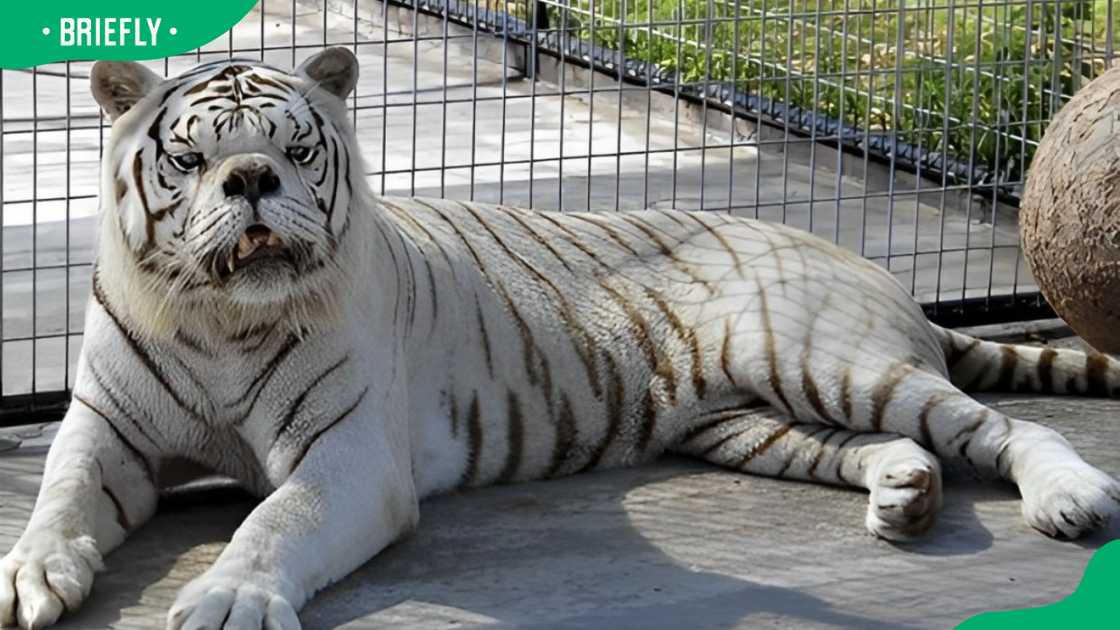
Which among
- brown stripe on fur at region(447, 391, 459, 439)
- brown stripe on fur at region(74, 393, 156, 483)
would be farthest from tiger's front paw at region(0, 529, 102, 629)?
brown stripe on fur at region(447, 391, 459, 439)

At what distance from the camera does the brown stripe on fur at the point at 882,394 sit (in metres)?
4.35

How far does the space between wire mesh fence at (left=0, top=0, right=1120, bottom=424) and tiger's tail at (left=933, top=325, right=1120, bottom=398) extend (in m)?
0.80

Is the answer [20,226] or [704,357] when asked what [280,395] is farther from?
[20,226]

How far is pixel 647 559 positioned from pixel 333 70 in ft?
3.74

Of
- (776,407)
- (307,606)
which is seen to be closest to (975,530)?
(776,407)

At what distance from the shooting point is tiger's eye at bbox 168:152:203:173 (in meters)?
3.68

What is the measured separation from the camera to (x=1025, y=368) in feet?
16.5

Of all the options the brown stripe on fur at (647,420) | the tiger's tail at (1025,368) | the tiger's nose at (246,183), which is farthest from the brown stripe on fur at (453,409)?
the tiger's tail at (1025,368)

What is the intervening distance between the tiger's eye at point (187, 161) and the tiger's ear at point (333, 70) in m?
0.34

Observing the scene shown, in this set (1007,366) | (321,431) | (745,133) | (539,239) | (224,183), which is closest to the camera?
(224,183)

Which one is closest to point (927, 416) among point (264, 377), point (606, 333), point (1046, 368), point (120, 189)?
point (606, 333)

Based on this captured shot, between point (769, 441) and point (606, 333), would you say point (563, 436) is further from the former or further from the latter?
point (769, 441)

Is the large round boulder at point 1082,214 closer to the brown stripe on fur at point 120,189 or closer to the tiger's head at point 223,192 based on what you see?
the tiger's head at point 223,192

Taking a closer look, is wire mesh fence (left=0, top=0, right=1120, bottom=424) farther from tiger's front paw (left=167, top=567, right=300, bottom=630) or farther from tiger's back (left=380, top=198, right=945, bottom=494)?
tiger's front paw (left=167, top=567, right=300, bottom=630)
